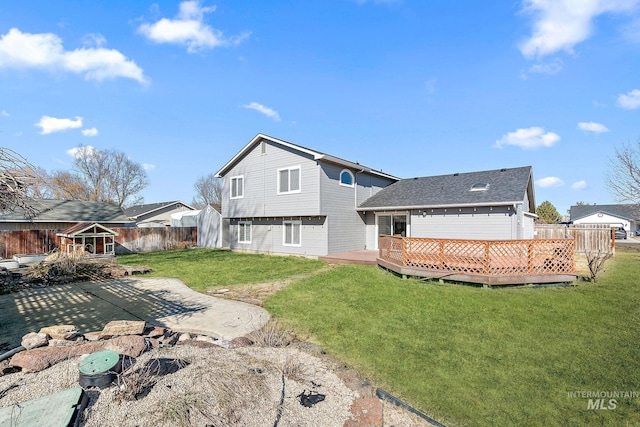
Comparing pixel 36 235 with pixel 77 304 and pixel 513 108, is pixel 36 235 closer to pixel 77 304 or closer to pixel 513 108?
pixel 77 304

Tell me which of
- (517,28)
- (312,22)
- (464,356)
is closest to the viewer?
(464,356)

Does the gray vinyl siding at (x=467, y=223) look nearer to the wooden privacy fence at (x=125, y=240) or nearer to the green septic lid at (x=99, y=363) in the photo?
the green septic lid at (x=99, y=363)

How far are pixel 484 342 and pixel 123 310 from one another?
7.48 m

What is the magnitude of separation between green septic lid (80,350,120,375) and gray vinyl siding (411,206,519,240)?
13.6m

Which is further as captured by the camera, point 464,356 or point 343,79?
point 343,79

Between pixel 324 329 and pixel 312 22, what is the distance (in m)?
12.1

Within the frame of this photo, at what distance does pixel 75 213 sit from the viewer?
2067 cm

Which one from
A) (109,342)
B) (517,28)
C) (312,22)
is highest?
(312,22)

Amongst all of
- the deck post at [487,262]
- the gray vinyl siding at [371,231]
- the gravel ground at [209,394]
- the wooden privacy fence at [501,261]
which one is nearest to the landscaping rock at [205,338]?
the gravel ground at [209,394]

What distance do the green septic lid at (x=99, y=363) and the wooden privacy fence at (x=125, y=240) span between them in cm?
1925

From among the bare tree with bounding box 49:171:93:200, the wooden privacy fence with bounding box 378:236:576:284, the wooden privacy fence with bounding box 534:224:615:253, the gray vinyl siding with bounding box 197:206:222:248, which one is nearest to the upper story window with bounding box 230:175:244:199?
the gray vinyl siding with bounding box 197:206:222:248

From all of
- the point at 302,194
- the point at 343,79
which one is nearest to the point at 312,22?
the point at 343,79

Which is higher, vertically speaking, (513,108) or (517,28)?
(517,28)

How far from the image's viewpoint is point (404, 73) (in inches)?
535
